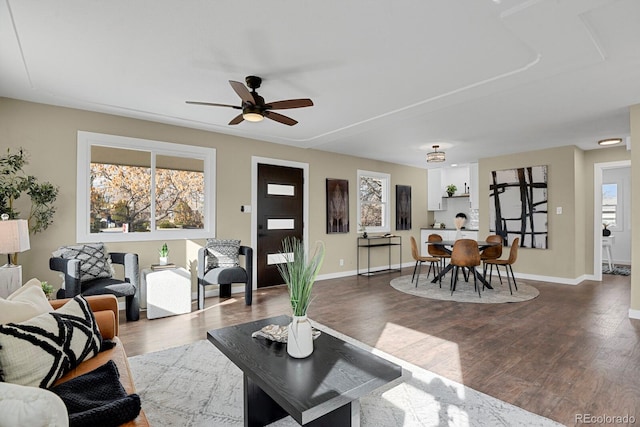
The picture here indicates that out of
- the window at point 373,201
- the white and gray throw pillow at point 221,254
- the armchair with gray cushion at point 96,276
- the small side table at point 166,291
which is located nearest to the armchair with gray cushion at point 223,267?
the white and gray throw pillow at point 221,254

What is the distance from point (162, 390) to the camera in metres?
2.27

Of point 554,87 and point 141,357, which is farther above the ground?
point 554,87

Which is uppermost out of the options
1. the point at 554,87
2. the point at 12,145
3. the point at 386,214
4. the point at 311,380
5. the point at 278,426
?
the point at 554,87

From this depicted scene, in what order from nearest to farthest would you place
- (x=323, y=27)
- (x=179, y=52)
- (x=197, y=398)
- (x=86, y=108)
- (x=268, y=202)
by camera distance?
(x=197, y=398)
(x=323, y=27)
(x=179, y=52)
(x=86, y=108)
(x=268, y=202)

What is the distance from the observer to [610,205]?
8398 mm

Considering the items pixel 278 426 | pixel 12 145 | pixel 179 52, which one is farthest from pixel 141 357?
pixel 12 145

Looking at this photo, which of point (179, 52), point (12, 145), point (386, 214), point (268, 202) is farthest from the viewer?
point (386, 214)

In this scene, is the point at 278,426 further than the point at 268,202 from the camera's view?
No

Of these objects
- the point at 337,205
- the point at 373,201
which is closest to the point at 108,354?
the point at 337,205

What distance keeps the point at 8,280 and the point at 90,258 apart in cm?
72

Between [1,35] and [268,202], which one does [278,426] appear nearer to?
[1,35]

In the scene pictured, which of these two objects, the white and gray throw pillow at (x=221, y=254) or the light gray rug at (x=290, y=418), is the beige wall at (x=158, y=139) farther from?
the light gray rug at (x=290, y=418)

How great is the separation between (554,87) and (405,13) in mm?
2159

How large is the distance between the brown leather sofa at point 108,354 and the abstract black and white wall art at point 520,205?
675 centimetres
